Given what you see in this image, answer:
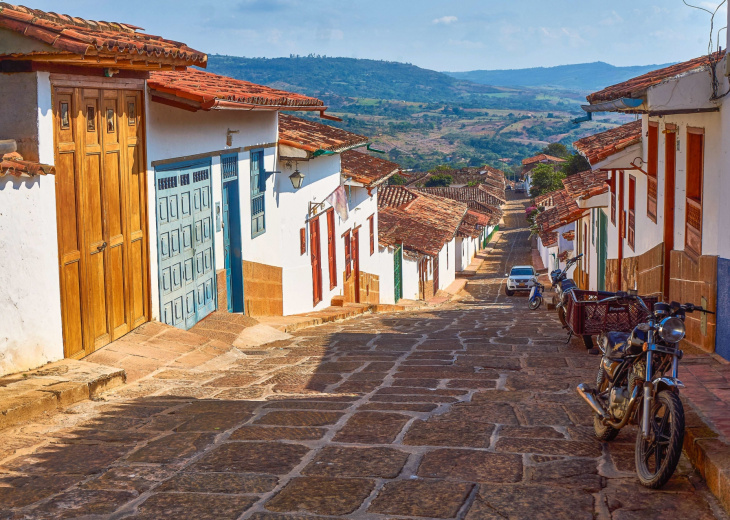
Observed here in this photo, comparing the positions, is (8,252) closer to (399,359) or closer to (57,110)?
(57,110)

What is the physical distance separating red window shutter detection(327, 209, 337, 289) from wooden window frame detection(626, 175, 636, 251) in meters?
6.22

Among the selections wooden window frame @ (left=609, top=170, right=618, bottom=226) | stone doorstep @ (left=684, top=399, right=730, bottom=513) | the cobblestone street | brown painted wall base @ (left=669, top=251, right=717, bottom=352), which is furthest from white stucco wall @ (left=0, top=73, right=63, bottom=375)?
wooden window frame @ (left=609, top=170, right=618, bottom=226)

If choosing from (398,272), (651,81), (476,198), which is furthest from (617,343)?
(476,198)

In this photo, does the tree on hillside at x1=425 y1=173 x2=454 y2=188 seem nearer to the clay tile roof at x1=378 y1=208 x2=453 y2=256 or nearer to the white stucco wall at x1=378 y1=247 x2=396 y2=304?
the clay tile roof at x1=378 y1=208 x2=453 y2=256

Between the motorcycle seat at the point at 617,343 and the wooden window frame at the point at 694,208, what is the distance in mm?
3679

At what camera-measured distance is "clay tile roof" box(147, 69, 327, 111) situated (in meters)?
9.06

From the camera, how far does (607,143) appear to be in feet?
50.3

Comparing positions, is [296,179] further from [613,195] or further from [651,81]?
[613,195]

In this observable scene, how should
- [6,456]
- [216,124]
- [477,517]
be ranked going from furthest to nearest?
[216,124], [6,456], [477,517]

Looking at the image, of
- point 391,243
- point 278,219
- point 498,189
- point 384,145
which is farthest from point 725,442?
point 384,145

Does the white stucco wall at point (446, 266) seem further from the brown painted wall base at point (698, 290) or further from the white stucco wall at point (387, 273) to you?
the brown painted wall base at point (698, 290)

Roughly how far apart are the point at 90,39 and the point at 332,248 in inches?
484

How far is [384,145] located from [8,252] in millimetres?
155687

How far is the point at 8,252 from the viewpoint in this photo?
6.32 metres
